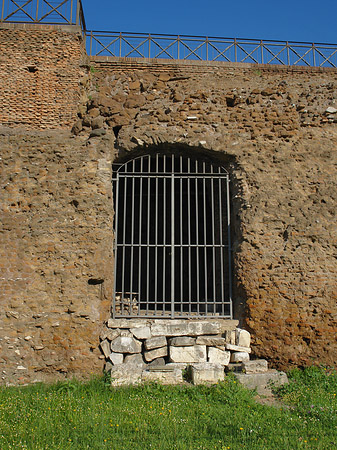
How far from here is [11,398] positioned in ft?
14.9

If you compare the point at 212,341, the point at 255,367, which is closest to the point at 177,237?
the point at 212,341

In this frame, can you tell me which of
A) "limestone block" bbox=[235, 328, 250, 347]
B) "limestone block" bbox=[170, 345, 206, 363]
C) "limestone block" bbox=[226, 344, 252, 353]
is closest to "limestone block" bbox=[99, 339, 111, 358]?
"limestone block" bbox=[170, 345, 206, 363]

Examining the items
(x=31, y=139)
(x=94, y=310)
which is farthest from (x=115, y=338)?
(x=31, y=139)

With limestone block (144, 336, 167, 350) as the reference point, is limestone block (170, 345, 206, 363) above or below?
below

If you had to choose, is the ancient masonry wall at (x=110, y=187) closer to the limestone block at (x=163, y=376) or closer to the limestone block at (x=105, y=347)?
the limestone block at (x=105, y=347)

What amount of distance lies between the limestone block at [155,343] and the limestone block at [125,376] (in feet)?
→ 1.56

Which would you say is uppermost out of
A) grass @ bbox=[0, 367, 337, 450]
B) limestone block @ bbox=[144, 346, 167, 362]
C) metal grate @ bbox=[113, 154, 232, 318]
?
metal grate @ bbox=[113, 154, 232, 318]

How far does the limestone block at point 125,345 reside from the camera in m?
5.52

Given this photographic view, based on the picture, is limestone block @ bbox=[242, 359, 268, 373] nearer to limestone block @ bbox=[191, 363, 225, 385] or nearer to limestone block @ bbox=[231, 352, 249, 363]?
limestone block @ bbox=[231, 352, 249, 363]

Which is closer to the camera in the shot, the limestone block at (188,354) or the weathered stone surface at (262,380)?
the weathered stone surface at (262,380)

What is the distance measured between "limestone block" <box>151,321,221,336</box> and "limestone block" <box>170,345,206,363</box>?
7.8 inches

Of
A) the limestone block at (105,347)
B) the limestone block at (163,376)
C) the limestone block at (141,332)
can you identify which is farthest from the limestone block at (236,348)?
the limestone block at (105,347)

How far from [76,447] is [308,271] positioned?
13.2 ft

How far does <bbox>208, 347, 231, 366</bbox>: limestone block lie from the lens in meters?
5.54
